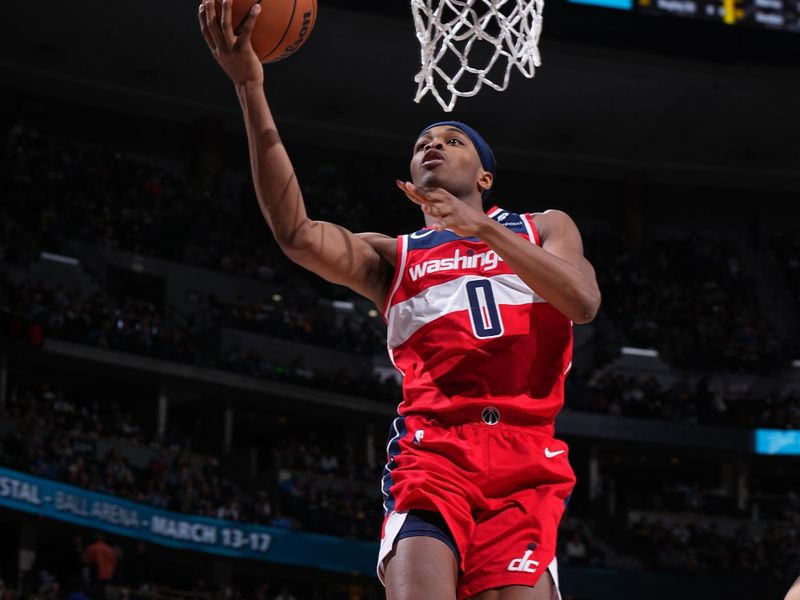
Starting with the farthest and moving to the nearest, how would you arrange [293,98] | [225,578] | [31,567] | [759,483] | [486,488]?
[759,483] → [293,98] → [225,578] → [31,567] → [486,488]

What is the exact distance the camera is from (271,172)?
3.61 metres

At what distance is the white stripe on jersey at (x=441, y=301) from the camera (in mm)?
3799

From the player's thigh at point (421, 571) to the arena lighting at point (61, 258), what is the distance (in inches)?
824

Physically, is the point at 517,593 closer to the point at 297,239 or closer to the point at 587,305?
the point at 587,305

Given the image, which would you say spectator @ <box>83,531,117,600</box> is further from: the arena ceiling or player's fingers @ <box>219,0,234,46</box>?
player's fingers @ <box>219,0,234,46</box>

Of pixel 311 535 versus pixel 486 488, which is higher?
pixel 311 535

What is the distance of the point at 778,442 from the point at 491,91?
994 cm

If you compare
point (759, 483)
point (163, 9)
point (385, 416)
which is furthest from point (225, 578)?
point (759, 483)

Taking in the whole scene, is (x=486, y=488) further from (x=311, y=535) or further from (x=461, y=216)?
(x=311, y=535)

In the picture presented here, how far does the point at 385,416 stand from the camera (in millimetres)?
25672

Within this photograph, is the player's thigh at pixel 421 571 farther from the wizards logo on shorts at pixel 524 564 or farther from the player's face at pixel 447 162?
the player's face at pixel 447 162

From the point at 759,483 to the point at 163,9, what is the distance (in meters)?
18.2

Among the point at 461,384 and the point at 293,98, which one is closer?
the point at 461,384

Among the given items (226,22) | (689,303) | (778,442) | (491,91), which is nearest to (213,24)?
(226,22)
